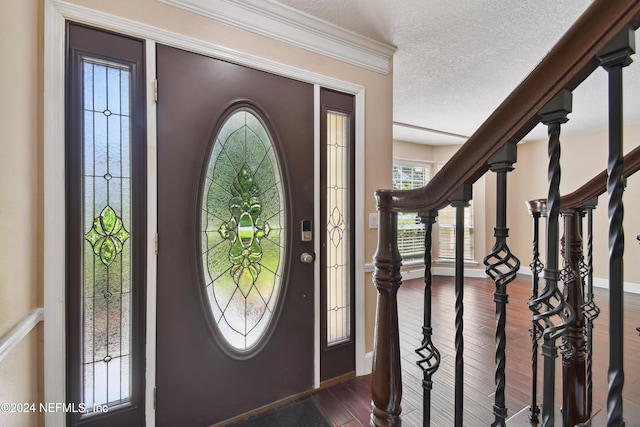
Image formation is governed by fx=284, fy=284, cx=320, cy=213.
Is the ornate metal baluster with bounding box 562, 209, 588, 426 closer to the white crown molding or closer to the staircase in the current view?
the staircase

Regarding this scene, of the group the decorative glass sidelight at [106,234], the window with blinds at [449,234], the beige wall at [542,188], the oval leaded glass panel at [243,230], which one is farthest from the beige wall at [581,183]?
the decorative glass sidelight at [106,234]

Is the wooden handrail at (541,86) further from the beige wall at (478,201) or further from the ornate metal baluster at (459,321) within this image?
the beige wall at (478,201)

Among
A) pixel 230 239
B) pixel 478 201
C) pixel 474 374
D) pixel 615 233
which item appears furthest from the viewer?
pixel 478 201

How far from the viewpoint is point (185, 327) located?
1583 millimetres

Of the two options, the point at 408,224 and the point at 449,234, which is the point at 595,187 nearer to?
the point at 408,224

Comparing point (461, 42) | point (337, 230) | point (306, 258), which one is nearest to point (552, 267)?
point (306, 258)

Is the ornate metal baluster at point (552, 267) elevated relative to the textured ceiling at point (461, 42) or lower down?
lower down

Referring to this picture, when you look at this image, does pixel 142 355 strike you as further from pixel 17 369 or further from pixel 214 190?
pixel 214 190

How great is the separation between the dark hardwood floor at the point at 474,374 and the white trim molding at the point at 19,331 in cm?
157

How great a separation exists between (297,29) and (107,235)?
1685mm

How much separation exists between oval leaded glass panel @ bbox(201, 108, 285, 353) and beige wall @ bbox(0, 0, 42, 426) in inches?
28.1

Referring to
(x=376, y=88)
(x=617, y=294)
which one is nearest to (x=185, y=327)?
(x=617, y=294)

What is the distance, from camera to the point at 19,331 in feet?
3.57

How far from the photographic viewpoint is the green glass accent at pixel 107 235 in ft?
4.61
